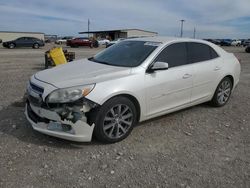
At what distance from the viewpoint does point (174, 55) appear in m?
4.84

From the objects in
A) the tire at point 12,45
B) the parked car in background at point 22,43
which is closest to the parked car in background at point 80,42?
the parked car in background at point 22,43

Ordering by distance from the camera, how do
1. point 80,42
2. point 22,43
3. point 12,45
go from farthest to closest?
point 80,42 < point 22,43 < point 12,45

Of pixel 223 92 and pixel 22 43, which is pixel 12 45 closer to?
pixel 22 43

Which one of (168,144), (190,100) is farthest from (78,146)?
(190,100)

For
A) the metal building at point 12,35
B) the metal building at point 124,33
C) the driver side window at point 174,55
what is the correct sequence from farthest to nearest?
the metal building at point 124,33, the metal building at point 12,35, the driver side window at point 174,55

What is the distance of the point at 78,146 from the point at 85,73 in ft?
3.60

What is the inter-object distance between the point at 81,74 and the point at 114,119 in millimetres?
847

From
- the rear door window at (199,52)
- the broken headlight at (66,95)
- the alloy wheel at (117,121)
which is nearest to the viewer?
the broken headlight at (66,95)

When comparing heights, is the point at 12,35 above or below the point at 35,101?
above

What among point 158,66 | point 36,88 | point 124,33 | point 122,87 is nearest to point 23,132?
point 36,88

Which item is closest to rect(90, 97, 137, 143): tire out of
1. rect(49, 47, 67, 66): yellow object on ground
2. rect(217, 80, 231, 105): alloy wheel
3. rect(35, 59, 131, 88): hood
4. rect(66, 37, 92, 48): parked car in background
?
rect(35, 59, 131, 88): hood

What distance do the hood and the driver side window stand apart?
790 millimetres

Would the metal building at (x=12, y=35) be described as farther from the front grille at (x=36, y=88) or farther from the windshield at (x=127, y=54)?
the front grille at (x=36, y=88)

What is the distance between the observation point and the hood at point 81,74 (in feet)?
12.5
